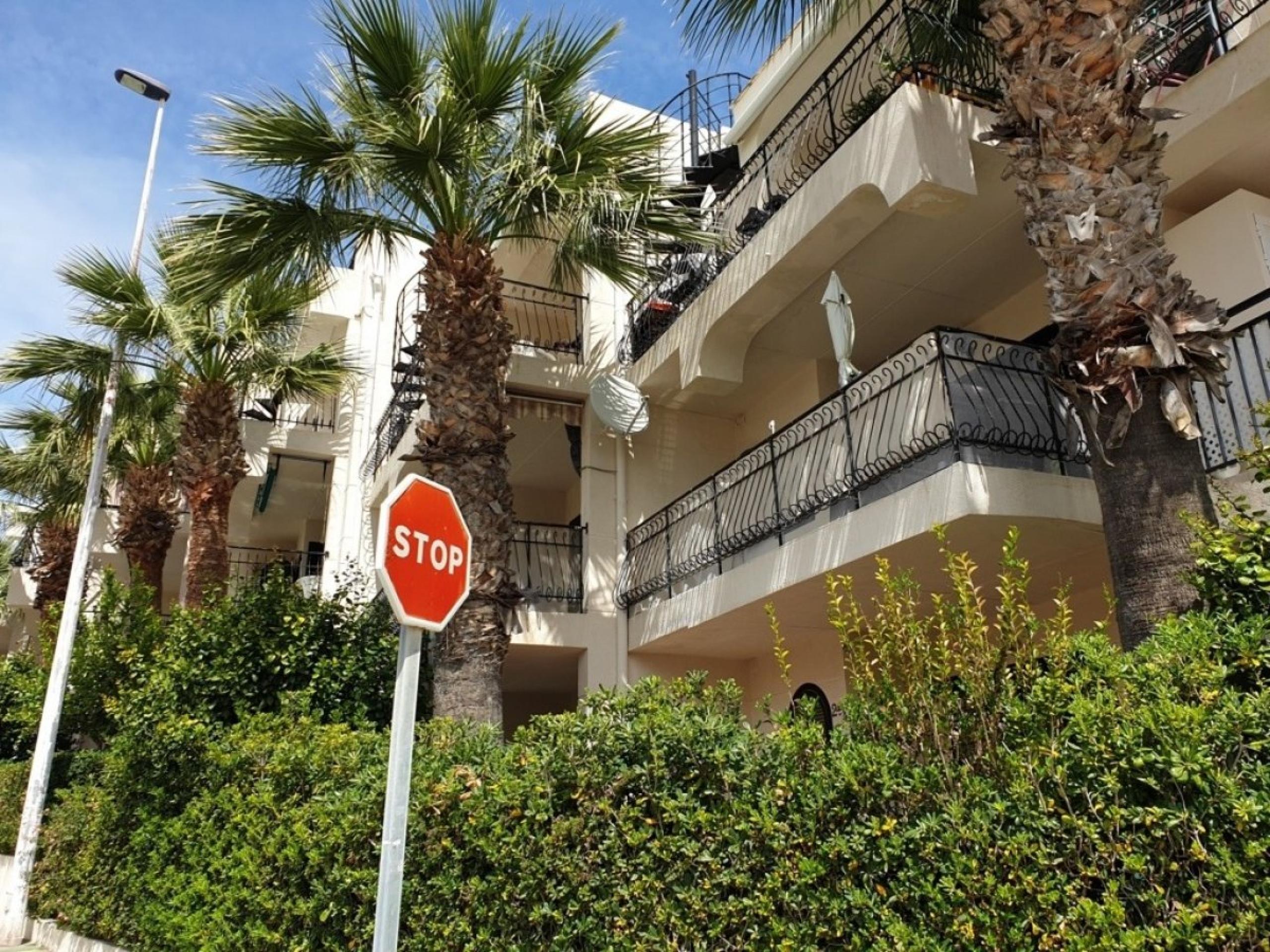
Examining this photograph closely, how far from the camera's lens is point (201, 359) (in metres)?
14.8

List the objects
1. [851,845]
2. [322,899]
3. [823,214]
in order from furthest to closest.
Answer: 1. [823,214]
2. [322,899]
3. [851,845]

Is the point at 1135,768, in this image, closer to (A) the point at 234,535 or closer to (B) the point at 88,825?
(B) the point at 88,825

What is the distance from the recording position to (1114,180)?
5.83 metres

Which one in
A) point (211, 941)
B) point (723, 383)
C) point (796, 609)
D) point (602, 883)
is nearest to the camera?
point (602, 883)

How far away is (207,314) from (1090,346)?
13010mm

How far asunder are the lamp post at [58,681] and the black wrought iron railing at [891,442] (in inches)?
328

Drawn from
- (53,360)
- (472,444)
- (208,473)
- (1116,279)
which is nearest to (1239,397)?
(1116,279)

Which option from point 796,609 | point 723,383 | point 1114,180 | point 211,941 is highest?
point 723,383

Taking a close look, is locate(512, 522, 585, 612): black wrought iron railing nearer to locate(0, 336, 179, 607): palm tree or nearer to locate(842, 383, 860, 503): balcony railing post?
locate(842, 383, 860, 503): balcony railing post

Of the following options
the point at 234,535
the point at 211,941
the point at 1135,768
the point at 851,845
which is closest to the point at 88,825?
the point at 211,941

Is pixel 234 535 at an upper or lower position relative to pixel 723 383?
upper

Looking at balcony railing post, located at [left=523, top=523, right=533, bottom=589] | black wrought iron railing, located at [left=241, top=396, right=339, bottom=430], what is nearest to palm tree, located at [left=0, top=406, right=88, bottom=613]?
black wrought iron railing, located at [left=241, top=396, right=339, bottom=430]

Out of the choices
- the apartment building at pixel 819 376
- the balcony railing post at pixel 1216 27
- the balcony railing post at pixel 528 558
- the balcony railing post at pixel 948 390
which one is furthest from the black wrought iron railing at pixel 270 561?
the balcony railing post at pixel 1216 27

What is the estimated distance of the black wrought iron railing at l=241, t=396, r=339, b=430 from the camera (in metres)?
19.2
